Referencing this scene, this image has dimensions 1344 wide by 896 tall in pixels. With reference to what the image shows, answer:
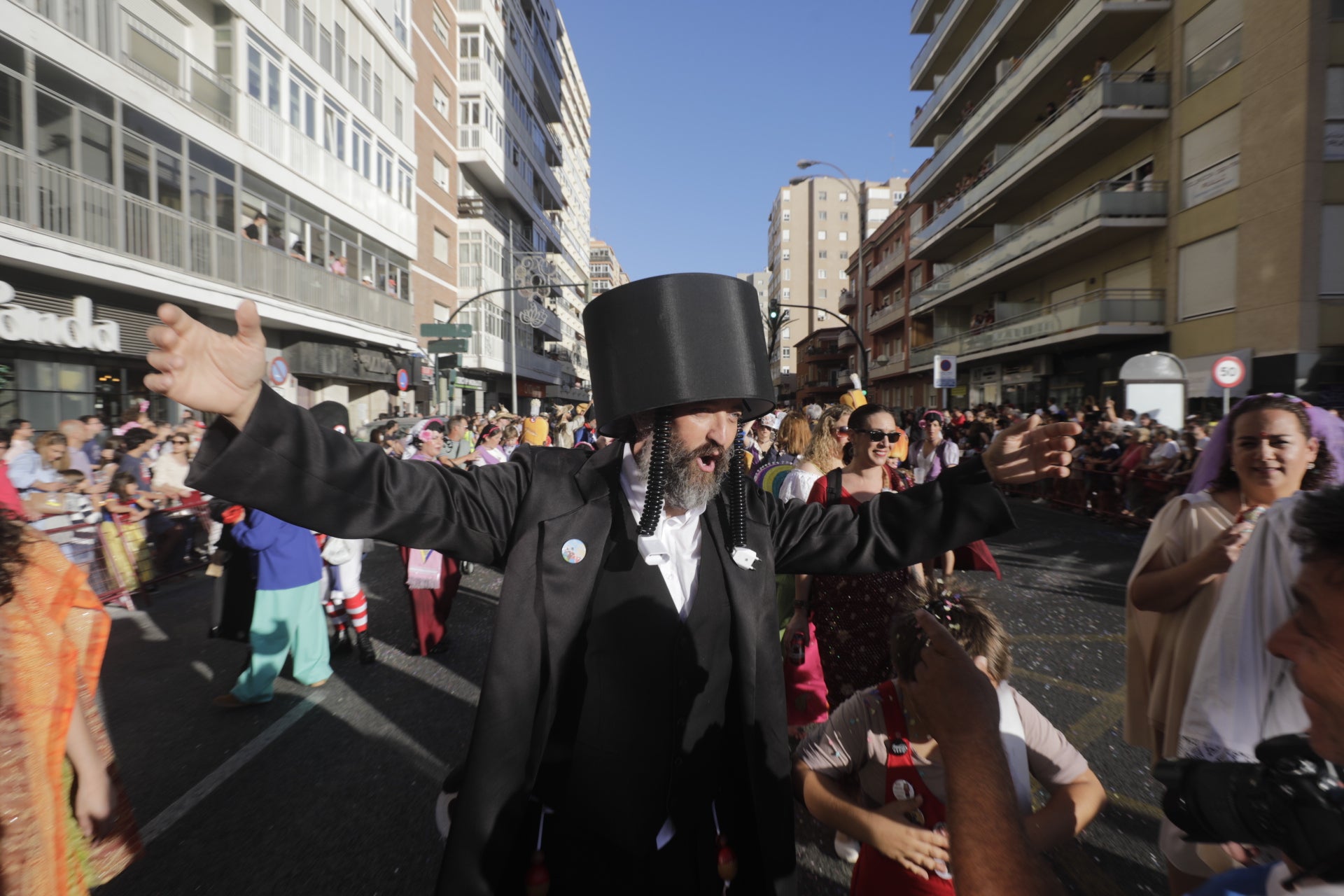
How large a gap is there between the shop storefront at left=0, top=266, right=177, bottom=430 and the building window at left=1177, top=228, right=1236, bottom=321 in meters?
23.3

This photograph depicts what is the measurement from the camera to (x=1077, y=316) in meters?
21.3

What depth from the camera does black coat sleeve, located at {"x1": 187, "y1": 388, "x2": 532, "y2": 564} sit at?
4.72ft

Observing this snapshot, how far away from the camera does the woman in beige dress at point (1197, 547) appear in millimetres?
2467

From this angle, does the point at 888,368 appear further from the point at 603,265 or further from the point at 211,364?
the point at 603,265

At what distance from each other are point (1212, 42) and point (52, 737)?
81.6 feet

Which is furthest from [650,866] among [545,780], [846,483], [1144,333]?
[1144,333]

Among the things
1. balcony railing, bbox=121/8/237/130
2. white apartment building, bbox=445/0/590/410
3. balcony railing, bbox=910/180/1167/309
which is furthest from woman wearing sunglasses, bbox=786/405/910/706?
white apartment building, bbox=445/0/590/410

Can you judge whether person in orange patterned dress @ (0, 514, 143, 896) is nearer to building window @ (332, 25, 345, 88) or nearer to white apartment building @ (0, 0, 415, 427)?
white apartment building @ (0, 0, 415, 427)

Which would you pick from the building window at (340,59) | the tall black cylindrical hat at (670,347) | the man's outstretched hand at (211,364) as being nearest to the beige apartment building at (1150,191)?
the tall black cylindrical hat at (670,347)

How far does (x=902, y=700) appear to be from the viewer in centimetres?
207

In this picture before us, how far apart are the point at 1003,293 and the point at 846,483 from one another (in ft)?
97.4

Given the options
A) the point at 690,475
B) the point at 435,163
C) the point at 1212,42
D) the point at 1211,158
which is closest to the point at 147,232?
the point at 690,475

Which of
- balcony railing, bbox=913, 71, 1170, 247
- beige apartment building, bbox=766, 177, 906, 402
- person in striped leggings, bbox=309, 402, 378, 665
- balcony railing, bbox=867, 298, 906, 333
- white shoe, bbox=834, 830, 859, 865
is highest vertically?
beige apartment building, bbox=766, 177, 906, 402

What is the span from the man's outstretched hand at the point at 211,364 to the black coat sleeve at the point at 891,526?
134cm
